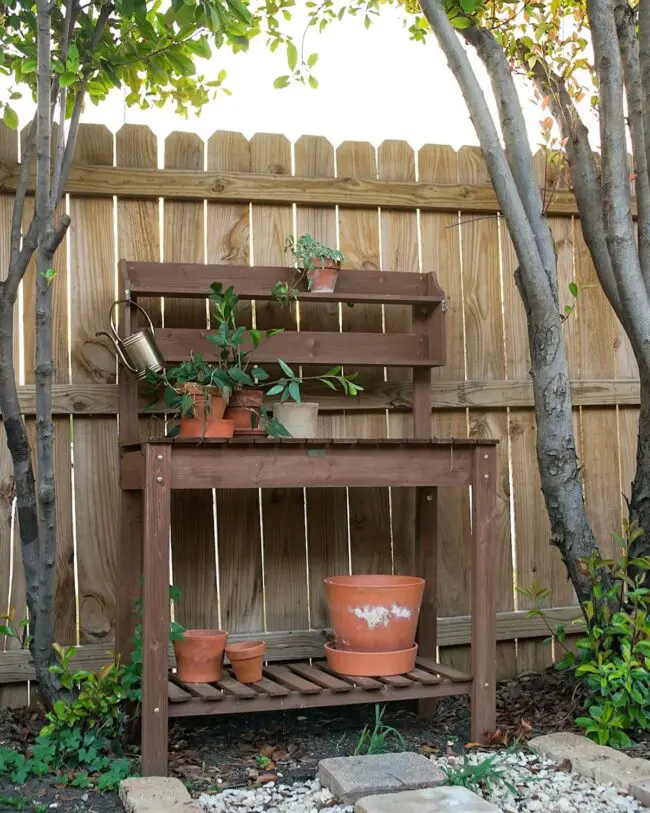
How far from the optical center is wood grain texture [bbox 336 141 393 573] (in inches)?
139

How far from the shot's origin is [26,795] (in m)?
2.42

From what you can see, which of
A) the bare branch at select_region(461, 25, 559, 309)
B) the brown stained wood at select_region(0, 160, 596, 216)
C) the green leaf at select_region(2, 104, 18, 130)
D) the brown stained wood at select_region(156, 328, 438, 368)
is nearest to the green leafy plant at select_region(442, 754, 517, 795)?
the brown stained wood at select_region(156, 328, 438, 368)

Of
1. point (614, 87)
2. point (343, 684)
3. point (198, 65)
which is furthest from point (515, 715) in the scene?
point (198, 65)

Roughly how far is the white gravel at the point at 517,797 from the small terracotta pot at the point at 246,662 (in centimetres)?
41

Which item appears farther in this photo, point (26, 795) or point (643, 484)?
point (643, 484)

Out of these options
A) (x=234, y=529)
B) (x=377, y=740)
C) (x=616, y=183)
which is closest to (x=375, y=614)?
(x=377, y=740)

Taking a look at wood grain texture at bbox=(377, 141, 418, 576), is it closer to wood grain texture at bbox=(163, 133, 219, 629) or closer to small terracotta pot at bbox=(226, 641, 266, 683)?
wood grain texture at bbox=(163, 133, 219, 629)

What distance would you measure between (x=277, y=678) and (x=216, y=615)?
1.63 feet

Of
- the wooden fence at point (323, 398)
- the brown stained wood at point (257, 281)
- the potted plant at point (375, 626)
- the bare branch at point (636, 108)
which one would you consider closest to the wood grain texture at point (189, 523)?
the wooden fence at point (323, 398)

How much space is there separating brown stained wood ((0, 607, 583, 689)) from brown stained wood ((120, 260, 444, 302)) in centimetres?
117

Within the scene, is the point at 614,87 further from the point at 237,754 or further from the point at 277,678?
the point at 237,754

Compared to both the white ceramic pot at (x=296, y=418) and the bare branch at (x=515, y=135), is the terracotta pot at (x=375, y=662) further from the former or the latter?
the bare branch at (x=515, y=135)

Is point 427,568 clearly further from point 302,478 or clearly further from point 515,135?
point 515,135

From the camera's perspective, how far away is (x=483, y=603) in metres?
2.93
